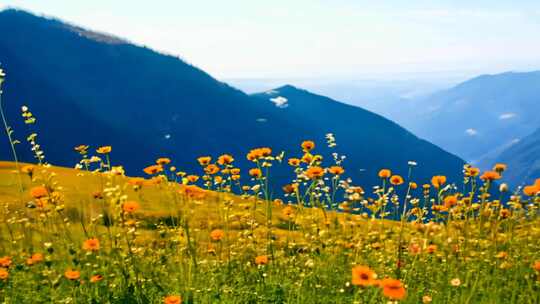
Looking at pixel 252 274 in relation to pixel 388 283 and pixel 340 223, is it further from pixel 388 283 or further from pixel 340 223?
pixel 388 283

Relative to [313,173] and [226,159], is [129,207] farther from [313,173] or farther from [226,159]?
[226,159]

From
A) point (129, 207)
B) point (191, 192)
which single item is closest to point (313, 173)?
point (191, 192)

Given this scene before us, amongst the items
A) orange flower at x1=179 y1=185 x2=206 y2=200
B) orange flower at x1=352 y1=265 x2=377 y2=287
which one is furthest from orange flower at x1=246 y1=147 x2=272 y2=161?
orange flower at x1=352 y1=265 x2=377 y2=287

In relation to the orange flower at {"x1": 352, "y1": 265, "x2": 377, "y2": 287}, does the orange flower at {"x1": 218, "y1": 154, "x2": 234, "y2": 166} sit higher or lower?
higher

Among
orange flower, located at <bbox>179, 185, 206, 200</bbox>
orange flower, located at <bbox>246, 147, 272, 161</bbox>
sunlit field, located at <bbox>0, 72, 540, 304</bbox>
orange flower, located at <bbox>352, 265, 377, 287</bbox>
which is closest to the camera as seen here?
orange flower, located at <bbox>352, 265, 377, 287</bbox>

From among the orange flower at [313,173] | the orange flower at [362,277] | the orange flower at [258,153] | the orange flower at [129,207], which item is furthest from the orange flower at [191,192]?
the orange flower at [362,277]

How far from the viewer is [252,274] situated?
737cm

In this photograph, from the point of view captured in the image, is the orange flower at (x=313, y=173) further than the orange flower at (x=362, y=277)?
Yes

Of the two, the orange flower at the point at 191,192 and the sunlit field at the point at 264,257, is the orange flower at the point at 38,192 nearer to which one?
the sunlit field at the point at 264,257

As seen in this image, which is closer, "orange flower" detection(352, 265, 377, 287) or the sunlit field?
"orange flower" detection(352, 265, 377, 287)

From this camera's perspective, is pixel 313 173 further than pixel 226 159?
No

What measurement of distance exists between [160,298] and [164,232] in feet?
4.83

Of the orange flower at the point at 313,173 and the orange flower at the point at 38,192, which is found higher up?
the orange flower at the point at 313,173

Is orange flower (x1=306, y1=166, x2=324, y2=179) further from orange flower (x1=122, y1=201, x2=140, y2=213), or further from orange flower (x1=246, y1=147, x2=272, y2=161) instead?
orange flower (x1=122, y1=201, x2=140, y2=213)
